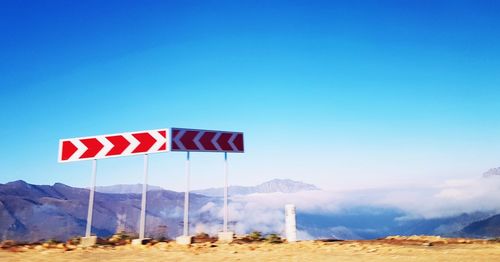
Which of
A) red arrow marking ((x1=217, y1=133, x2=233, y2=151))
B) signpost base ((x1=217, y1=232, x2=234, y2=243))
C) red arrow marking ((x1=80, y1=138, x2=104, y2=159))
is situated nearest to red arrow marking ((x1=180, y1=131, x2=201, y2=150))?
red arrow marking ((x1=217, y1=133, x2=233, y2=151))

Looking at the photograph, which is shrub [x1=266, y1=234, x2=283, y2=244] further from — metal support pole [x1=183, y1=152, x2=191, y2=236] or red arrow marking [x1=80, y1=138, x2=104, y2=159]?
red arrow marking [x1=80, y1=138, x2=104, y2=159]

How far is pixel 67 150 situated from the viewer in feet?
43.6

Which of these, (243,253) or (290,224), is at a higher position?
(290,224)

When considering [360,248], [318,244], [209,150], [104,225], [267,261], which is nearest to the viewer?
[267,261]

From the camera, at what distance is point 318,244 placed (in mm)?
11477

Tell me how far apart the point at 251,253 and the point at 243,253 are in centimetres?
20

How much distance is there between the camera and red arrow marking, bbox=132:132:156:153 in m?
13.1

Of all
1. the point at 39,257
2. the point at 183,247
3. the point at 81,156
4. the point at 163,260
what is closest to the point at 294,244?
the point at 183,247

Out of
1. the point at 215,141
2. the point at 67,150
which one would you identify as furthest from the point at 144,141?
the point at 67,150

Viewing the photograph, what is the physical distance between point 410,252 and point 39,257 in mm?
8857

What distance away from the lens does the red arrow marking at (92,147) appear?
1316 centimetres

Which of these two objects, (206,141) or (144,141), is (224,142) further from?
(144,141)

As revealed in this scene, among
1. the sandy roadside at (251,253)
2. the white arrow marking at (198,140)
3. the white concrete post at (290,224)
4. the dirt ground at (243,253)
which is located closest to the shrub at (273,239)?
the white concrete post at (290,224)

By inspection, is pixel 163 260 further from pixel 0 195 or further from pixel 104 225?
pixel 0 195
